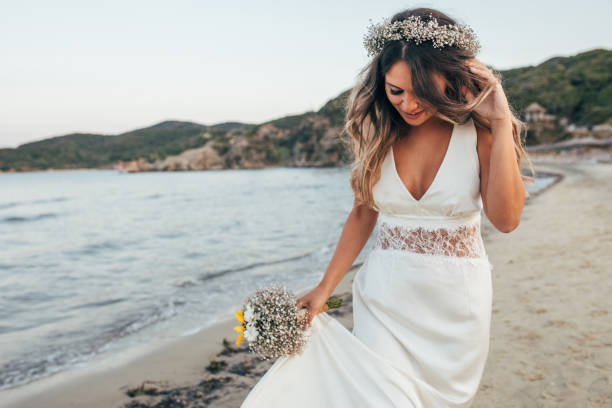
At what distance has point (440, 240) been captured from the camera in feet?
5.84

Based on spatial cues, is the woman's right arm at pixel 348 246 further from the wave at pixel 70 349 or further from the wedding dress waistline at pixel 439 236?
the wave at pixel 70 349

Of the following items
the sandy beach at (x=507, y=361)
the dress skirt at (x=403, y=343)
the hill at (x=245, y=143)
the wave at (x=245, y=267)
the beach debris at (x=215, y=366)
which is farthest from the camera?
the hill at (x=245, y=143)

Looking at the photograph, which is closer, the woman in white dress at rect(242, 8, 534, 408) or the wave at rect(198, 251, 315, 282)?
the woman in white dress at rect(242, 8, 534, 408)

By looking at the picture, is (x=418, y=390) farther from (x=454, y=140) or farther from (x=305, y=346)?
(x=454, y=140)

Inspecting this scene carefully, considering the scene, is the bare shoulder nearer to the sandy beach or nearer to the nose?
the nose

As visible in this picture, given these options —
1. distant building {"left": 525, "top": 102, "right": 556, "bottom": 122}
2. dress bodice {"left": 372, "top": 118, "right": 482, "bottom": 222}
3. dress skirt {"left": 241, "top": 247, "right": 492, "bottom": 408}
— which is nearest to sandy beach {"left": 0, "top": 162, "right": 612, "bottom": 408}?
dress skirt {"left": 241, "top": 247, "right": 492, "bottom": 408}

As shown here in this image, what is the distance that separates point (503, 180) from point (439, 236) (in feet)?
1.16

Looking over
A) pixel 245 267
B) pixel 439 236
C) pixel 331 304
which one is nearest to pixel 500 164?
pixel 439 236

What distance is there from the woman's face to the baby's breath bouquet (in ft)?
2.97

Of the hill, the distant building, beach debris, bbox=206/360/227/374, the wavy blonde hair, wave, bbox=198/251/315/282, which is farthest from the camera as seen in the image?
the hill

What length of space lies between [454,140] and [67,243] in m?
16.2

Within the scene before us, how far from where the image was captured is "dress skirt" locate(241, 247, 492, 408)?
1.55 m

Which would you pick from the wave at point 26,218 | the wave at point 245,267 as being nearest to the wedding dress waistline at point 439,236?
the wave at point 245,267

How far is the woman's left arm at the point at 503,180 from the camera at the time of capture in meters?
1.56
